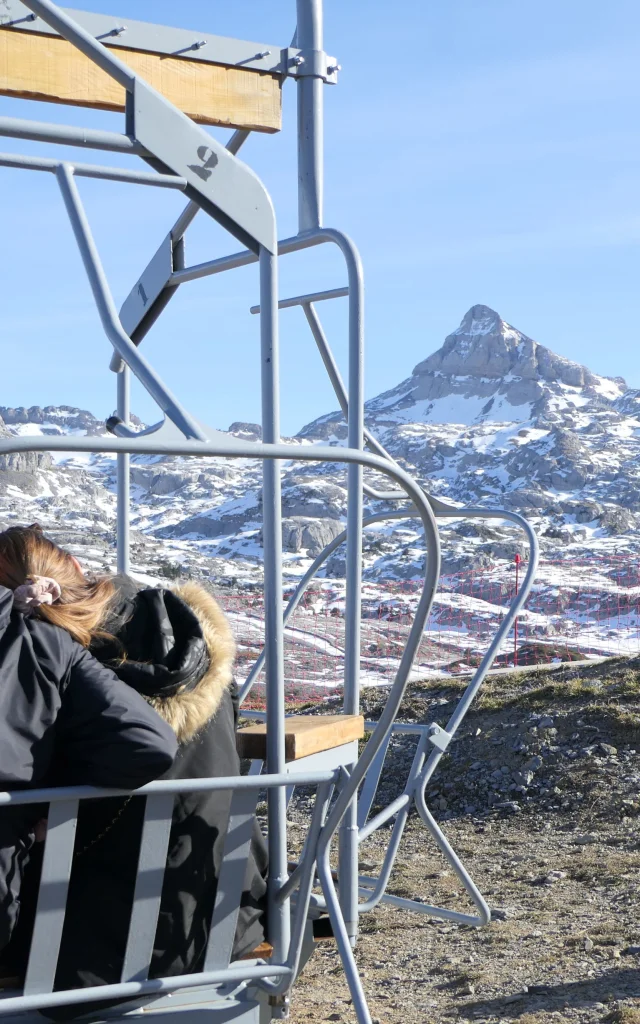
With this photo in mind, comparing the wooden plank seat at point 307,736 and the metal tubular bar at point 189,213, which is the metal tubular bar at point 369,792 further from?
the metal tubular bar at point 189,213

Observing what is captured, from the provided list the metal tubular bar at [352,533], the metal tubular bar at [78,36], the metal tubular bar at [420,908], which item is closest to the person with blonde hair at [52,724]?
the metal tubular bar at [352,533]

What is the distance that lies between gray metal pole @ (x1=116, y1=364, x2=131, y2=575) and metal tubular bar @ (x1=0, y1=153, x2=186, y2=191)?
784mm

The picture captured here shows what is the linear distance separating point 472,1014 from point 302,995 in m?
0.66

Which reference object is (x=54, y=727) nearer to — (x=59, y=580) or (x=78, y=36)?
(x=59, y=580)

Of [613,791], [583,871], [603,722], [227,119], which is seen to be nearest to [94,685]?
[227,119]

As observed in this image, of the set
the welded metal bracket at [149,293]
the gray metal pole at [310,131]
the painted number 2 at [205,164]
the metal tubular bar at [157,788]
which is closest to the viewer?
the metal tubular bar at [157,788]

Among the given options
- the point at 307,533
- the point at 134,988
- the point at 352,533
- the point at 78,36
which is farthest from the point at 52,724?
the point at 307,533

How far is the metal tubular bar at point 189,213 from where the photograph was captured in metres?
2.91

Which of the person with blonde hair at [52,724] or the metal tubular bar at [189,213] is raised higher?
the metal tubular bar at [189,213]

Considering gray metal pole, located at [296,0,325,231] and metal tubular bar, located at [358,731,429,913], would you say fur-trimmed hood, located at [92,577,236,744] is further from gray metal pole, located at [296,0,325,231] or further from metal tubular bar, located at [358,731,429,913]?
metal tubular bar, located at [358,731,429,913]

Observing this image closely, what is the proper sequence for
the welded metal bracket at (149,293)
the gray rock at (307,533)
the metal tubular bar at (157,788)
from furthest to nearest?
the gray rock at (307,533) < the welded metal bracket at (149,293) < the metal tubular bar at (157,788)

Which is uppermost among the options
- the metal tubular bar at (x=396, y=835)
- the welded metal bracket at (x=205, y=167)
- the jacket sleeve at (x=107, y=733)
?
the welded metal bracket at (x=205, y=167)

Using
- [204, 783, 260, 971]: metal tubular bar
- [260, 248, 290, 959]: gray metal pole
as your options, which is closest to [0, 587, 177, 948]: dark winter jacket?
[204, 783, 260, 971]: metal tubular bar

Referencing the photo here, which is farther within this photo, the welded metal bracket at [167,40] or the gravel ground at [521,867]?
the gravel ground at [521,867]
